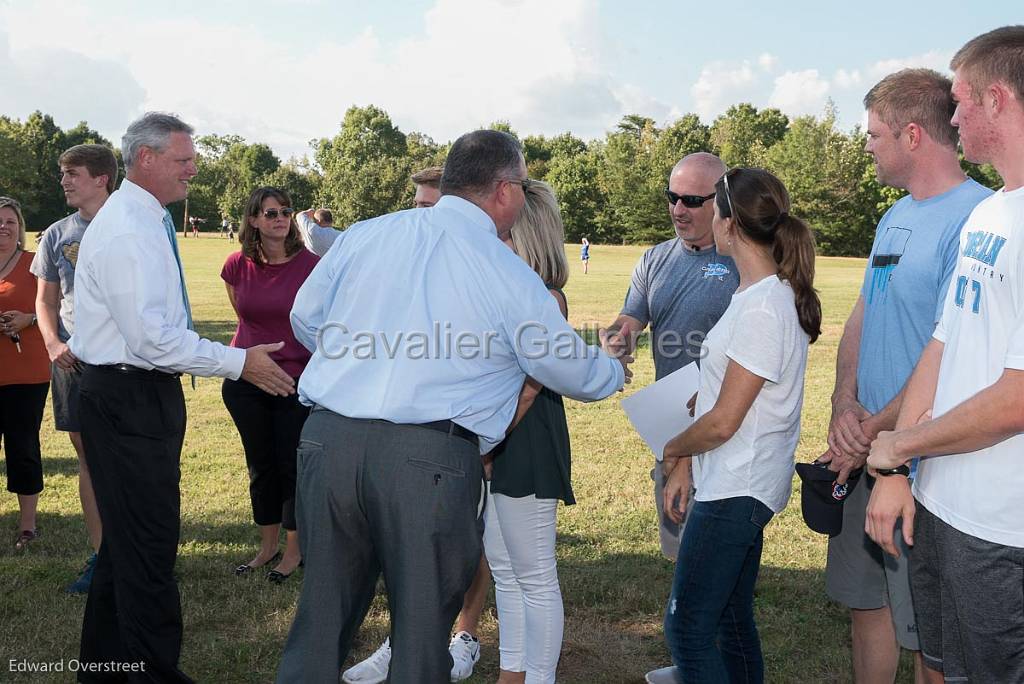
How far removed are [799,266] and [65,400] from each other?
4.65m

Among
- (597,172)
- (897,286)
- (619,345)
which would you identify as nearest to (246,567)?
(619,345)

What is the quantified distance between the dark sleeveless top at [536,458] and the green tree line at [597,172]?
55.6 meters

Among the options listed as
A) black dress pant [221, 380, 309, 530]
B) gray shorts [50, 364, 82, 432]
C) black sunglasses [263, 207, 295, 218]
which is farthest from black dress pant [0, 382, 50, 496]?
black sunglasses [263, 207, 295, 218]

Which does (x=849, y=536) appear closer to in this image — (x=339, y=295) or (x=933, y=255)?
(x=933, y=255)

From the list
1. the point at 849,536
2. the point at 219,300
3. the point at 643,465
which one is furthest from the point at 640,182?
the point at 849,536

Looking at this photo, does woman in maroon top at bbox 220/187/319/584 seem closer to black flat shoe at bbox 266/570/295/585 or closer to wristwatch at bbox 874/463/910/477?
black flat shoe at bbox 266/570/295/585

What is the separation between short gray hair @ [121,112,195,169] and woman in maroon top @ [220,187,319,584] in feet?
4.75

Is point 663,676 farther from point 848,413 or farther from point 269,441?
point 269,441

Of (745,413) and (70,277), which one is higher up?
(70,277)

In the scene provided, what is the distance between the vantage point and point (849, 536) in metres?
3.41

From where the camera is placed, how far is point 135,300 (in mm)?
3412

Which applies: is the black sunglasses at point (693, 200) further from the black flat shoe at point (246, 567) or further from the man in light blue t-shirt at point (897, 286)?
the black flat shoe at point (246, 567)

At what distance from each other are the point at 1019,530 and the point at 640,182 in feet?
233

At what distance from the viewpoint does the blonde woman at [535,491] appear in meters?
3.57
